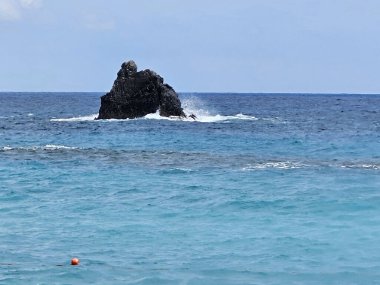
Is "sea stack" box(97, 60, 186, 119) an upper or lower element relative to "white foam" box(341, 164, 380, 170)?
upper

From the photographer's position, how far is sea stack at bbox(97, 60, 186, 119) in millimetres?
89625

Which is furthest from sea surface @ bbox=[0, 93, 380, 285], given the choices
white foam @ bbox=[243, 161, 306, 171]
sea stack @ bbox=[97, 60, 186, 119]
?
sea stack @ bbox=[97, 60, 186, 119]

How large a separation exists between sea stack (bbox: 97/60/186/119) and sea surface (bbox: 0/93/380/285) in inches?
1371

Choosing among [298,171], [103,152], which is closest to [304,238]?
[298,171]

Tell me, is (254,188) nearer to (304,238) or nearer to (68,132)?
(304,238)

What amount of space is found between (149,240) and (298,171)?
17410 millimetres

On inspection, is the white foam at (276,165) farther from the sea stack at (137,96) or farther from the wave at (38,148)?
the sea stack at (137,96)

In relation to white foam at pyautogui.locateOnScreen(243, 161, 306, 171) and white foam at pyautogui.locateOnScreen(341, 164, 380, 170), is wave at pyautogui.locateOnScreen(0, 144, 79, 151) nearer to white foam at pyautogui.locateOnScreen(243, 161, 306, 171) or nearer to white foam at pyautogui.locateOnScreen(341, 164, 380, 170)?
white foam at pyautogui.locateOnScreen(243, 161, 306, 171)

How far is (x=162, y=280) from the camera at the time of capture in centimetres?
1970

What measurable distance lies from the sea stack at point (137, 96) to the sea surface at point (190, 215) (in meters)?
34.8

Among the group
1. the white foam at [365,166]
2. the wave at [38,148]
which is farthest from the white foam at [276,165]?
the wave at [38,148]

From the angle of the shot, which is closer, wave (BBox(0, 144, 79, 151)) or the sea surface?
the sea surface

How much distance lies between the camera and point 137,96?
297ft

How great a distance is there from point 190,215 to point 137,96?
206 ft
